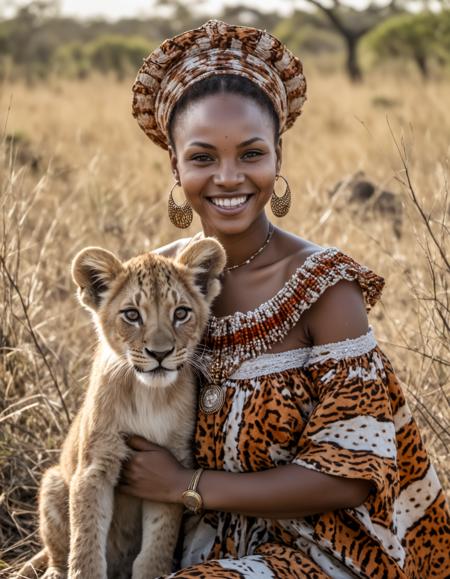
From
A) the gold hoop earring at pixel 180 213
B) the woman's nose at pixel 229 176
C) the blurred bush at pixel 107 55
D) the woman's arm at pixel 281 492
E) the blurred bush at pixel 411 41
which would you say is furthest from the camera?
the blurred bush at pixel 107 55

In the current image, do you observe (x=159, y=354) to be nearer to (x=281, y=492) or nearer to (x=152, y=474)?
(x=152, y=474)

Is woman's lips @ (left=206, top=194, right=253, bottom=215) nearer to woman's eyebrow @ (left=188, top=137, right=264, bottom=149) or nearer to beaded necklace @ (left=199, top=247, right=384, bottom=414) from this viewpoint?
woman's eyebrow @ (left=188, top=137, right=264, bottom=149)

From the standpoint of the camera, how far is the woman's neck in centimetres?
358

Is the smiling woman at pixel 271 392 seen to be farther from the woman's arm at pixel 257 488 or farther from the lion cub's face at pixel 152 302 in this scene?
the lion cub's face at pixel 152 302

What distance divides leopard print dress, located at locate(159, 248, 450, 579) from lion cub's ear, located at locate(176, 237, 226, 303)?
0.15 m

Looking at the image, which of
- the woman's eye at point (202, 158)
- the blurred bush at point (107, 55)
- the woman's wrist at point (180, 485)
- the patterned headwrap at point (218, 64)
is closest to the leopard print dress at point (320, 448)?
the woman's wrist at point (180, 485)

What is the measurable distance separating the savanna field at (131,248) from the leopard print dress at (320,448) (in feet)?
1.57

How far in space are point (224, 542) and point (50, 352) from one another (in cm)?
196

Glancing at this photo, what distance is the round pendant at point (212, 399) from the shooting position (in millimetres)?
3396

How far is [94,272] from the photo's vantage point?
11.6ft

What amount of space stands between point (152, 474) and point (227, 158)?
1.17 metres

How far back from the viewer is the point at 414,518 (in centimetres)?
344

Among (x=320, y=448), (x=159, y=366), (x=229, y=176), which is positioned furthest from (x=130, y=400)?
(x=229, y=176)

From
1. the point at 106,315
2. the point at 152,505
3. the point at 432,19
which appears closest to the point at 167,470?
the point at 152,505
